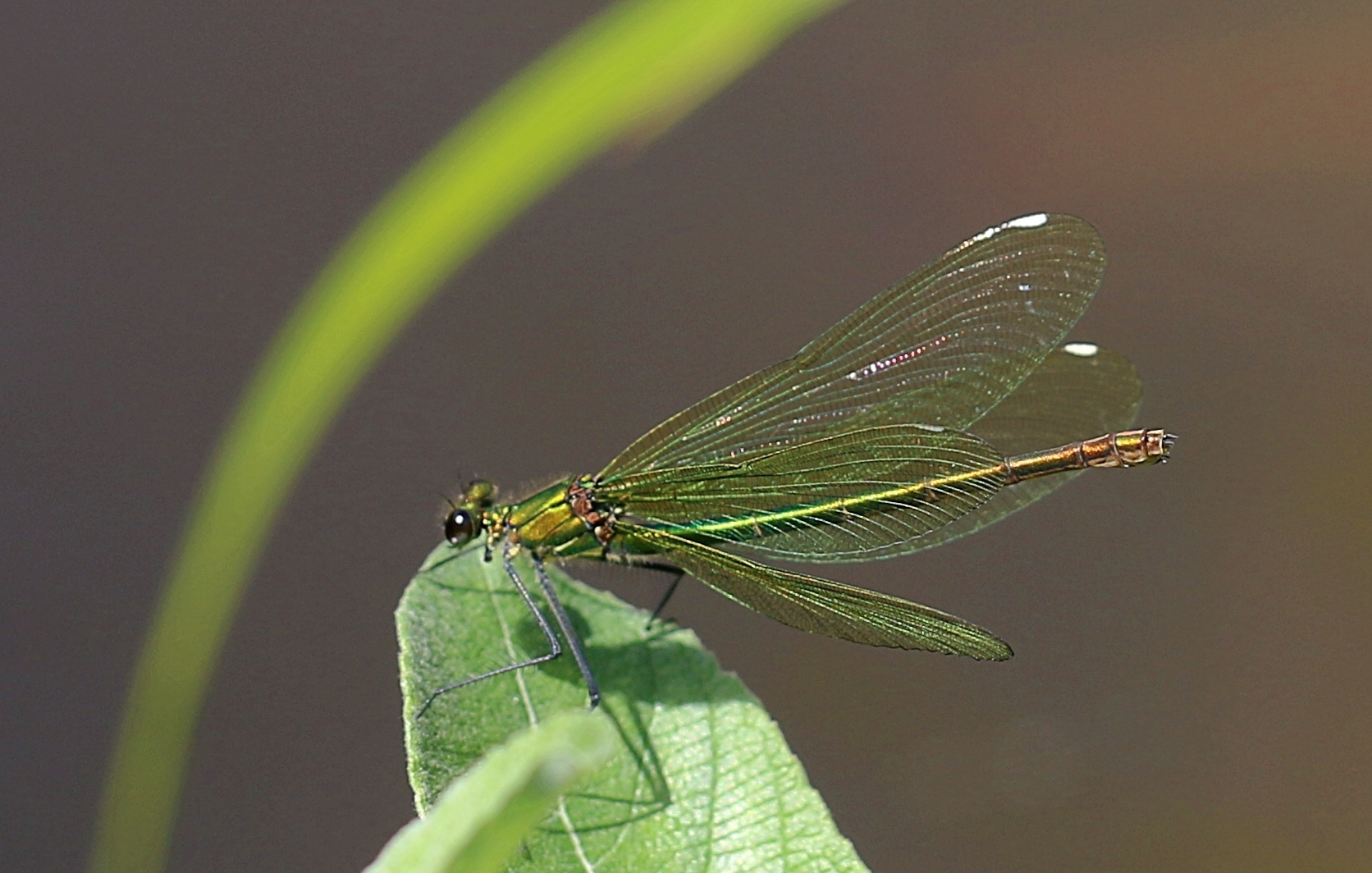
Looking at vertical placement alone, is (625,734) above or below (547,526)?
below

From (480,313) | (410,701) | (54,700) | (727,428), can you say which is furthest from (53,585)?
(410,701)

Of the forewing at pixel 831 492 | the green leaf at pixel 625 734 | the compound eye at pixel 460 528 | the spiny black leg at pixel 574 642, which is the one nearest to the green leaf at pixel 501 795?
the green leaf at pixel 625 734

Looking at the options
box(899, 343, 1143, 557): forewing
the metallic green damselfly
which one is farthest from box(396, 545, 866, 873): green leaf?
box(899, 343, 1143, 557): forewing

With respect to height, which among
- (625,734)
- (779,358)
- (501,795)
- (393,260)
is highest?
(779,358)

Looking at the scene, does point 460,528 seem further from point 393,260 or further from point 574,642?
point 393,260

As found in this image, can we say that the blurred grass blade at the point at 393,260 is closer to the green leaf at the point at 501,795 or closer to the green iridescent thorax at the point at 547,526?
the green iridescent thorax at the point at 547,526

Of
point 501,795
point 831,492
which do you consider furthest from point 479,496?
point 501,795

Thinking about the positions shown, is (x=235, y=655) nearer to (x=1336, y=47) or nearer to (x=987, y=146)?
(x=987, y=146)
